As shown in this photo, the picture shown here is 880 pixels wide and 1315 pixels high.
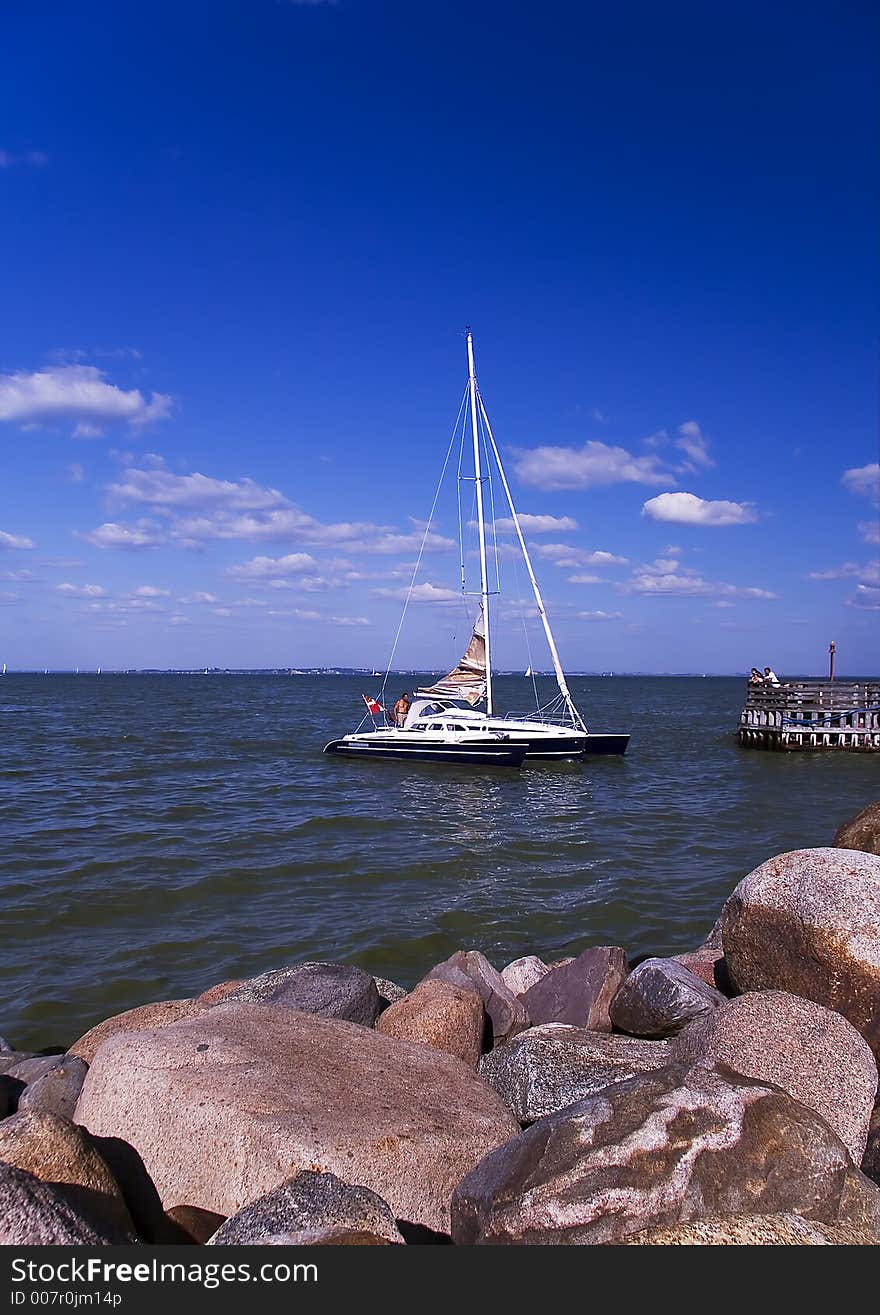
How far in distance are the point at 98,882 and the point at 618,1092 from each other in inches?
468

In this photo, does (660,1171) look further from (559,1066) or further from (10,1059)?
(10,1059)

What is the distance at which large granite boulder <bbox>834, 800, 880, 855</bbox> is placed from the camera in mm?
9023

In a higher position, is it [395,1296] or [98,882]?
[395,1296]

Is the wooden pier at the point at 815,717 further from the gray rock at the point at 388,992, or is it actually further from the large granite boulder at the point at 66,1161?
the large granite boulder at the point at 66,1161

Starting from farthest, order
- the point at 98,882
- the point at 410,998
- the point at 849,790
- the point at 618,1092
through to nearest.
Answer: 1. the point at 849,790
2. the point at 98,882
3. the point at 410,998
4. the point at 618,1092

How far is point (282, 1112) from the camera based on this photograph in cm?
446

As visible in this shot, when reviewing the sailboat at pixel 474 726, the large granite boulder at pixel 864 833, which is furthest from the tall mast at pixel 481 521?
the large granite boulder at pixel 864 833

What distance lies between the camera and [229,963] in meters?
10.6

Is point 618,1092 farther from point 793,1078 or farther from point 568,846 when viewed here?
point 568,846

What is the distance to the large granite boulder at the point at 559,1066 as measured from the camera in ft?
17.6

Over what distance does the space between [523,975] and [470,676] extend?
989 inches

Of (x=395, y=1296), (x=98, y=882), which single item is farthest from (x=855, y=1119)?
(x=98, y=882)

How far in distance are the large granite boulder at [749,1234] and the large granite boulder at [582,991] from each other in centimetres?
392

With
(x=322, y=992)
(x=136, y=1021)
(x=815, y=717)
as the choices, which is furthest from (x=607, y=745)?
(x=136, y=1021)
